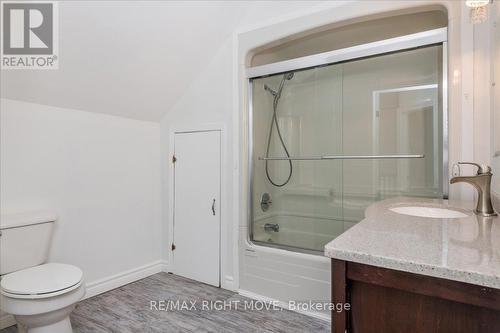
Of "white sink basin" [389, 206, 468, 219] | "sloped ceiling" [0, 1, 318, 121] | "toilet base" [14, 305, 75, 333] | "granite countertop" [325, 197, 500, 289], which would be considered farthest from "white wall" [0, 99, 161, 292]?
"white sink basin" [389, 206, 468, 219]

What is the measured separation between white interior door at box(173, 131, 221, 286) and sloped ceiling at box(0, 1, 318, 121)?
1.94 feet

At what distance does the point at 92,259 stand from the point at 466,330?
9.16 ft

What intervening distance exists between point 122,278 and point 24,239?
1.07m

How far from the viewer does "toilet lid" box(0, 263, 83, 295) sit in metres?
1.69

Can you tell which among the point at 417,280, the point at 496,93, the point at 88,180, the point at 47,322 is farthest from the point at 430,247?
the point at 88,180

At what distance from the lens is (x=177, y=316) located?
2.26 m

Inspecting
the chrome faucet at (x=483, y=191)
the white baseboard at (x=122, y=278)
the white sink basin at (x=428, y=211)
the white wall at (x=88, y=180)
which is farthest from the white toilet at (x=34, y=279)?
the chrome faucet at (x=483, y=191)

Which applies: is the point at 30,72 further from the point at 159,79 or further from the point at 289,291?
the point at 289,291

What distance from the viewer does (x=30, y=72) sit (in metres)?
2.08

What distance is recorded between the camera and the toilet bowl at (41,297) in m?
1.66

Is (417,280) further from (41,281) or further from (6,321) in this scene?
(6,321)

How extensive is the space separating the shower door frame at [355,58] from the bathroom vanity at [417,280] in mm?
1165

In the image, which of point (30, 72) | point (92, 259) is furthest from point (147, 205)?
point (30, 72)

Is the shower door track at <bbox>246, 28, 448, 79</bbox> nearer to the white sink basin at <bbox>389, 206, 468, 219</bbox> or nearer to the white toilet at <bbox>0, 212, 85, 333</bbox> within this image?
the white sink basin at <bbox>389, 206, 468, 219</bbox>
